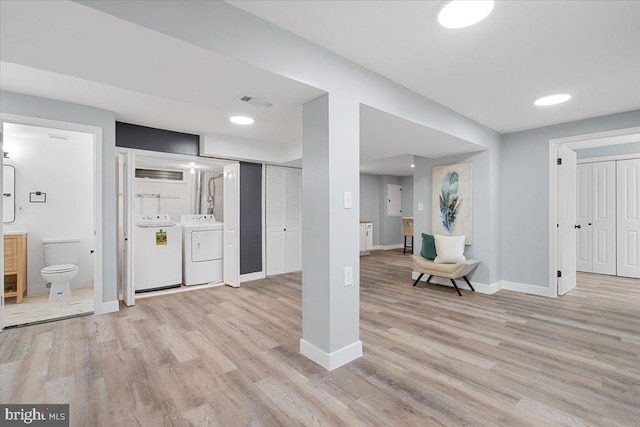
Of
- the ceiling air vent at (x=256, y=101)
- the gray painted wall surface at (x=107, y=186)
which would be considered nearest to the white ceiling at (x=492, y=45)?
the ceiling air vent at (x=256, y=101)

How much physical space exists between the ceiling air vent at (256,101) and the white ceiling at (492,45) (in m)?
0.59

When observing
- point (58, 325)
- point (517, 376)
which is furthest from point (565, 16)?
point (58, 325)

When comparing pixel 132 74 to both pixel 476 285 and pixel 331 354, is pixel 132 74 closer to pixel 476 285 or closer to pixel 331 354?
pixel 331 354

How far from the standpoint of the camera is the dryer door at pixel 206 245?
4.73 metres

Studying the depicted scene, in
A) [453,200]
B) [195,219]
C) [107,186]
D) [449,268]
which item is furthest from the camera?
[195,219]

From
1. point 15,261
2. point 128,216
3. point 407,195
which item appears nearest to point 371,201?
point 407,195

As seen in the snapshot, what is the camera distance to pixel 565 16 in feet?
5.78

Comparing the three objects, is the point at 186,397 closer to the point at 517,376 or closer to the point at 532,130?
the point at 517,376

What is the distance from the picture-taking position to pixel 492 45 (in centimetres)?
205

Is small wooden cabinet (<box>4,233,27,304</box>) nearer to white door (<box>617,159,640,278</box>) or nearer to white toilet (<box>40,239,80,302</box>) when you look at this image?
white toilet (<box>40,239,80,302</box>)

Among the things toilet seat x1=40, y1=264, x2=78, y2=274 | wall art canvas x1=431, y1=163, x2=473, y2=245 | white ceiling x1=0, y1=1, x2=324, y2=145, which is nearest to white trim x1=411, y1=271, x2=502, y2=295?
wall art canvas x1=431, y1=163, x2=473, y2=245

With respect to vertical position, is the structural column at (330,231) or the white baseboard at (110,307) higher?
the structural column at (330,231)

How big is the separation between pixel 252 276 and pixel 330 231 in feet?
11.0

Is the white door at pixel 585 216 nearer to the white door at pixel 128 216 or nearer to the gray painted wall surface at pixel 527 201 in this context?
the gray painted wall surface at pixel 527 201
